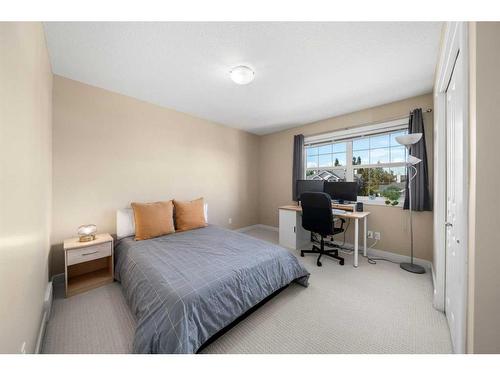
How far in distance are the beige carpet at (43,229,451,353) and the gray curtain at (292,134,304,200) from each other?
2.19 m

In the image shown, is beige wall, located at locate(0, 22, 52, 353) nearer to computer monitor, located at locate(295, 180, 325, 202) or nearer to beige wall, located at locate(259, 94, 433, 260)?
computer monitor, located at locate(295, 180, 325, 202)

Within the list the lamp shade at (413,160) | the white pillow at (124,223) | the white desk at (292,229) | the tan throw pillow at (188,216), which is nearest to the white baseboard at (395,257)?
the white desk at (292,229)

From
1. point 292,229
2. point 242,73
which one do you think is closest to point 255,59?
point 242,73

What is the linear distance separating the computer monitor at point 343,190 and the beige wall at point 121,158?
81.9 inches

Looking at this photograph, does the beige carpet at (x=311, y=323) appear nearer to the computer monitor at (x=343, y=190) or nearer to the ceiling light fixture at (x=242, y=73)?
the computer monitor at (x=343, y=190)

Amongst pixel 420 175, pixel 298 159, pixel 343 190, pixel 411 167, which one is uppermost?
pixel 298 159

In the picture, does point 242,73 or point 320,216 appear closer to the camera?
point 242,73

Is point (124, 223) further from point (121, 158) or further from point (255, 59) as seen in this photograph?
point (255, 59)

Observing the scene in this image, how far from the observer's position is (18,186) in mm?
944

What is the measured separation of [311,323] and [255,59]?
245 centimetres

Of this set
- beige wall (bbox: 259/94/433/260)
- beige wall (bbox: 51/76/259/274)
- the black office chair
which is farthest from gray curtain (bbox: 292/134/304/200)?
beige wall (bbox: 51/76/259/274)

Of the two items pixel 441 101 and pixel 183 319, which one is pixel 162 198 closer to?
pixel 183 319

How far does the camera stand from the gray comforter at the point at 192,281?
1.15 metres
